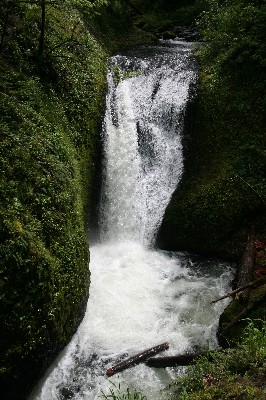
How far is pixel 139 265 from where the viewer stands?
31.6 feet

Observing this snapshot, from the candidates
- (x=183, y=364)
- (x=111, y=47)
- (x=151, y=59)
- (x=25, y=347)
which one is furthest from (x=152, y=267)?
(x=111, y=47)

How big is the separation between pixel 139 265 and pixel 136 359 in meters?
2.88

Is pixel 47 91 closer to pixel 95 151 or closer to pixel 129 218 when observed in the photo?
pixel 95 151

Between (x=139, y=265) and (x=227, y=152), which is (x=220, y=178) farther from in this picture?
(x=139, y=265)

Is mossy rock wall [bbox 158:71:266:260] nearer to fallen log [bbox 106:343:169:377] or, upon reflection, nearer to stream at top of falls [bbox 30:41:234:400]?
stream at top of falls [bbox 30:41:234:400]

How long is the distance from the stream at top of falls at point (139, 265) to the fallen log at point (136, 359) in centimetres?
10

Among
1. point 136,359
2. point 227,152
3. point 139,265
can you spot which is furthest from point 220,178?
point 136,359

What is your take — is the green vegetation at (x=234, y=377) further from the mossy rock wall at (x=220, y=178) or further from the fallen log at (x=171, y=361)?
the mossy rock wall at (x=220, y=178)

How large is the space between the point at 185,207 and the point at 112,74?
16.6 ft

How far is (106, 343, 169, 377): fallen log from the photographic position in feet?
22.5

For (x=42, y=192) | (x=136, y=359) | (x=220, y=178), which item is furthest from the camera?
(x=220, y=178)

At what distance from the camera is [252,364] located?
4.87m

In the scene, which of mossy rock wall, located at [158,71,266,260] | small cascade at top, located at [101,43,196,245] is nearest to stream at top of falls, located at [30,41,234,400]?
small cascade at top, located at [101,43,196,245]

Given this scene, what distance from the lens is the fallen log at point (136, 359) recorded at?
6.84 metres
